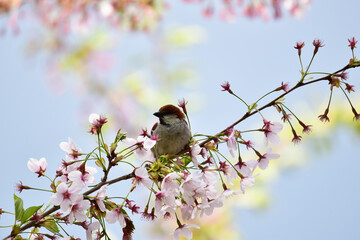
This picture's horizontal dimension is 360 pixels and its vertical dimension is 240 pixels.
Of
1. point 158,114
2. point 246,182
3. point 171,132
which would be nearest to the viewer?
point 246,182

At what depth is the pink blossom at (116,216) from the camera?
166 cm

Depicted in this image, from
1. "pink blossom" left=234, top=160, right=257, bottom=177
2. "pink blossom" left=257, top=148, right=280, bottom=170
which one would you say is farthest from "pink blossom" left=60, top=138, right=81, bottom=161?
"pink blossom" left=257, top=148, right=280, bottom=170

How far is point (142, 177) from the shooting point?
65.4 inches

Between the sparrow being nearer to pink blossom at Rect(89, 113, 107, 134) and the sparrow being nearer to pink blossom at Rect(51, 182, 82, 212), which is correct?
pink blossom at Rect(89, 113, 107, 134)

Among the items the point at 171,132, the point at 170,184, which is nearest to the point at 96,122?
the point at 170,184

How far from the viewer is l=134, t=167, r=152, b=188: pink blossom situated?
1.65 meters

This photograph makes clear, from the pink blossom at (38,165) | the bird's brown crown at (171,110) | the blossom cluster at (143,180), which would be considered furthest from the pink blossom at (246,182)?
the bird's brown crown at (171,110)

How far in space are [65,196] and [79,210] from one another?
0.08 m

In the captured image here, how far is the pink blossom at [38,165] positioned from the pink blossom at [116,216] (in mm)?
396

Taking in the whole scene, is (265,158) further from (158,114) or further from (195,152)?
(158,114)

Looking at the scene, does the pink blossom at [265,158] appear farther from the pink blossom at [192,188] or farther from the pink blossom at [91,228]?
the pink blossom at [91,228]

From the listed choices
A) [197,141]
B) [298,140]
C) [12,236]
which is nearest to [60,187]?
[12,236]

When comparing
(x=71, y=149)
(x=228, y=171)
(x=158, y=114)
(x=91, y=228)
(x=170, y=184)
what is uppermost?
(x=158, y=114)

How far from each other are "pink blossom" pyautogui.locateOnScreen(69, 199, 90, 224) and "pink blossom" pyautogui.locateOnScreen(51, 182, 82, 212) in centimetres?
2
